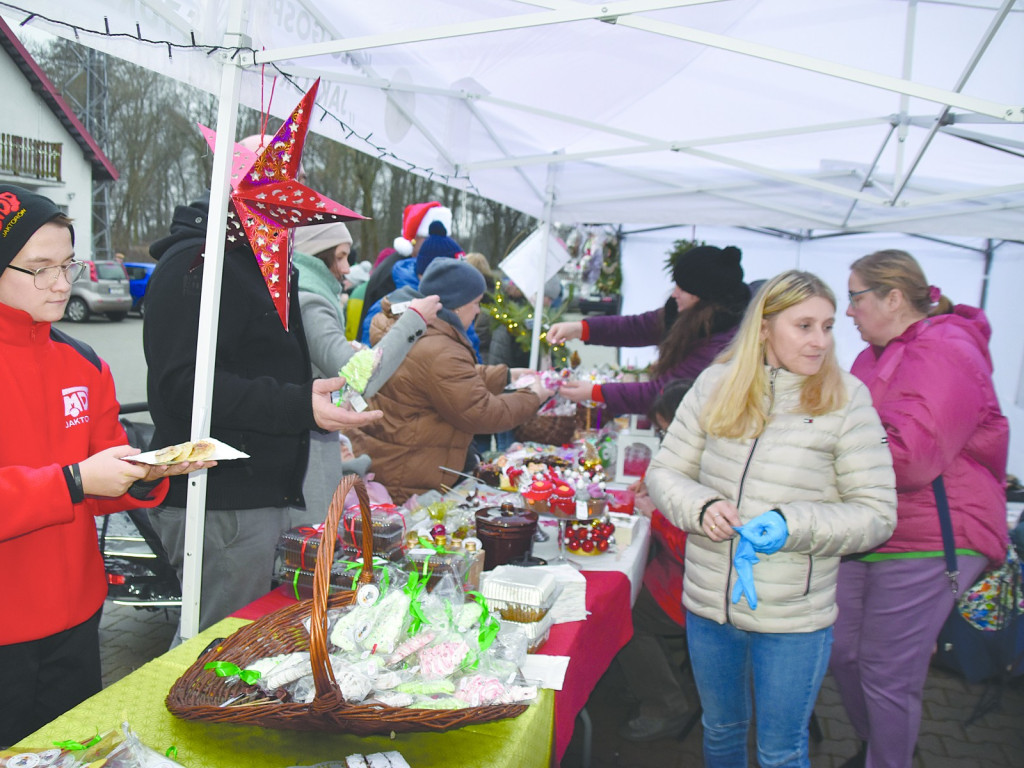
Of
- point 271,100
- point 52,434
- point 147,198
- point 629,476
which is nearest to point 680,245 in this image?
point 629,476

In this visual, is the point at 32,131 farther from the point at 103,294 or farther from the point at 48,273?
the point at 103,294

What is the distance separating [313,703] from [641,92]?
350 cm

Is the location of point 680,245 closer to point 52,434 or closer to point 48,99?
point 48,99

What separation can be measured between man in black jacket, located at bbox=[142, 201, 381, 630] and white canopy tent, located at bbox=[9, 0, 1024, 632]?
0.13 metres

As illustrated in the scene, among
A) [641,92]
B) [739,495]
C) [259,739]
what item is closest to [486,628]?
[259,739]

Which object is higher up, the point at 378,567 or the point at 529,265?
the point at 529,265

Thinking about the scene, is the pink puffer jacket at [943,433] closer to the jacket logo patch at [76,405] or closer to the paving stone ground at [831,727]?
the paving stone ground at [831,727]

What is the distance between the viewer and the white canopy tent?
1.78 m

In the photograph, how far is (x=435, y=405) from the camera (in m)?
2.96

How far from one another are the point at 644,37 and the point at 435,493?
7.20 ft

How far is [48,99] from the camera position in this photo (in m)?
3.46

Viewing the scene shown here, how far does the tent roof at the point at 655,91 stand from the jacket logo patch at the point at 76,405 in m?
0.79

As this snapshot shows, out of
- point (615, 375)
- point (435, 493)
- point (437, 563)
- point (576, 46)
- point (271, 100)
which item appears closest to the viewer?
point (437, 563)

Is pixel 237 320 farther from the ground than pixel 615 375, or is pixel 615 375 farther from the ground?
pixel 237 320
